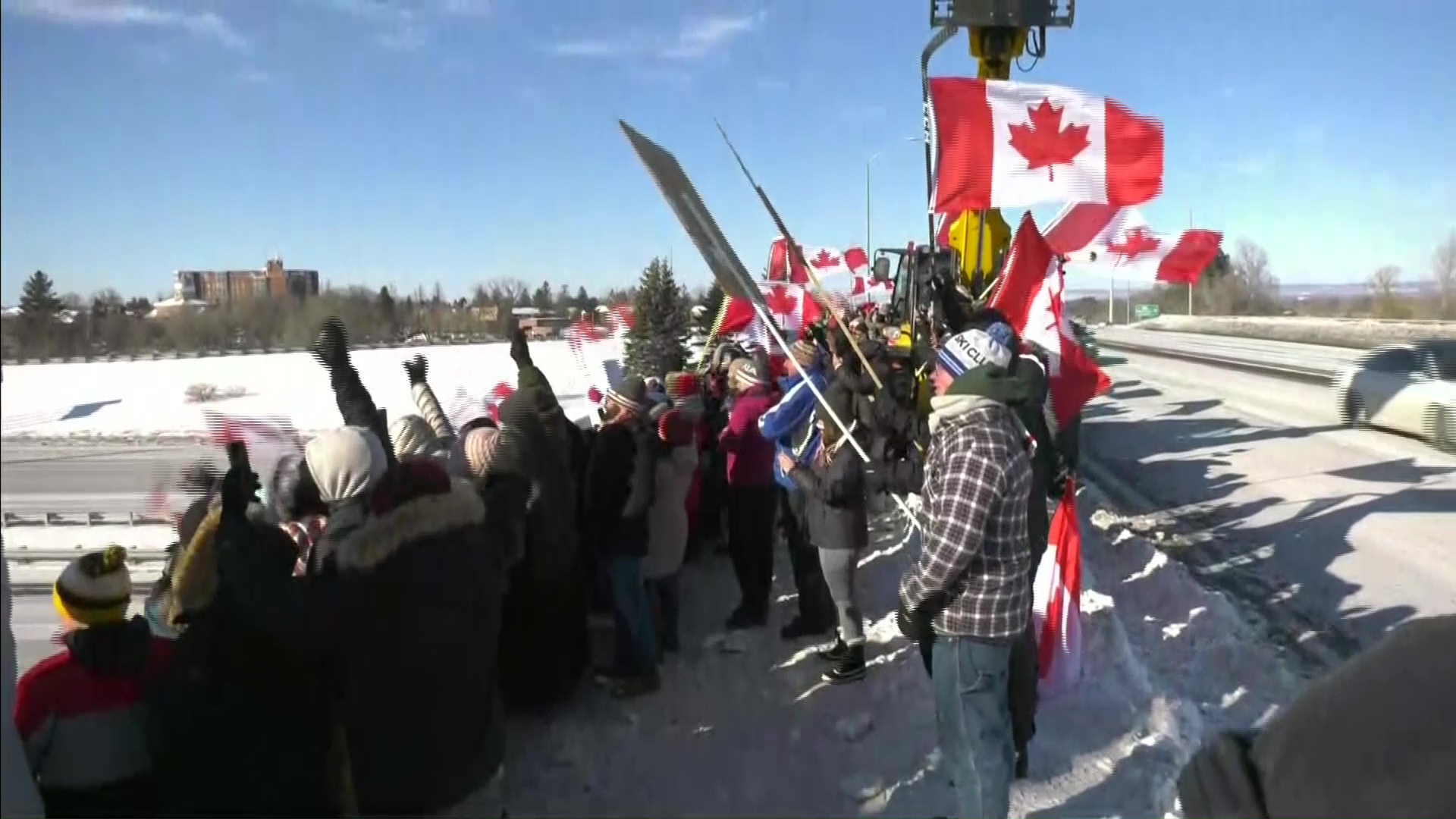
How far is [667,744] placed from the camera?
4641 mm

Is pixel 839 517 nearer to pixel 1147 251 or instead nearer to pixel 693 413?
pixel 693 413

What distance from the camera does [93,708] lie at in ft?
7.63

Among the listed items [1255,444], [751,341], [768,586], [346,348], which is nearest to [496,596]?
[346,348]

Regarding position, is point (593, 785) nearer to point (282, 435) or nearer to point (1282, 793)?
point (282, 435)

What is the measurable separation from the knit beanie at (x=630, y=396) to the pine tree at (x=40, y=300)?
3.01m

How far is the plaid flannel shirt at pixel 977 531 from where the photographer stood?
3322mm

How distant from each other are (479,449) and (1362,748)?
3.29m

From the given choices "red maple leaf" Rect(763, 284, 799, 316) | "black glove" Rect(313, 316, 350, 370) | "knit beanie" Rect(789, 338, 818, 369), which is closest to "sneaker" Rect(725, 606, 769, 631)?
"knit beanie" Rect(789, 338, 818, 369)

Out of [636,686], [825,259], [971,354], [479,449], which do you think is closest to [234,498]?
[479,449]

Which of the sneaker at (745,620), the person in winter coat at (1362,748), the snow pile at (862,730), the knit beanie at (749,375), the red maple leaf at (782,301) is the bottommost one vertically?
the snow pile at (862,730)

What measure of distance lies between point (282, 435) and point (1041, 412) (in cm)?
424

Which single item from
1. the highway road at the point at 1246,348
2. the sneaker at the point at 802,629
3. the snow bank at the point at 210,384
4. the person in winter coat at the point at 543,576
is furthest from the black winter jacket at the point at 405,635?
the highway road at the point at 1246,348

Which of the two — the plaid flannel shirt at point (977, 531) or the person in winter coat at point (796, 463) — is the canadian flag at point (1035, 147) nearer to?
the person in winter coat at point (796, 463)

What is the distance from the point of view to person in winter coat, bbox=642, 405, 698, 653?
5.29 metres
